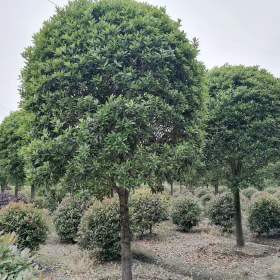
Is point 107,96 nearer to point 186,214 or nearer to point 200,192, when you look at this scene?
point 186,214

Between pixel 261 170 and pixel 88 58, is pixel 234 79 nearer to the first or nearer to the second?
pixel 261 170

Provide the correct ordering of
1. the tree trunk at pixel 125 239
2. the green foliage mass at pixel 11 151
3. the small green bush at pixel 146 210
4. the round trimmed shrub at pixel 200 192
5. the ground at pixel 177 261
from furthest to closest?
the round trimmed shrub at pixel 200 192
the green foliage mass at pixel 11 151
the small green bush at pixel 146 210
the ground at pixel 177 261
the tree trunk at pixel 125 239

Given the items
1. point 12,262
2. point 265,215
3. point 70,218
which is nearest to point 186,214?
point 265,215

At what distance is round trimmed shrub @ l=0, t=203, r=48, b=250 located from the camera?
7352mm

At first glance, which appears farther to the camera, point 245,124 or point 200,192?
point 200,192

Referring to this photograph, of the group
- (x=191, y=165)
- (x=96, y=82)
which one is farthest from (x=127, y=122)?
(x=191, y=165)

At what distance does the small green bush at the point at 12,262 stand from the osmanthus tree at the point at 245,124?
599 cm

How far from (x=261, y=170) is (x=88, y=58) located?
17.7ft

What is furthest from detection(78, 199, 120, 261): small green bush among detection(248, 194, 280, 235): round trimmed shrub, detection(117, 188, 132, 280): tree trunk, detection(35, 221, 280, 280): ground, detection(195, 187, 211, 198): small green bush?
detection(195, 187, 211, 198): small green bush

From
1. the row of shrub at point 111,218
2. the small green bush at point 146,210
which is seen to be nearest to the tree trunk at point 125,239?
the row of shrub at point 111,218

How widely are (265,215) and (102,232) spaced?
590 cm

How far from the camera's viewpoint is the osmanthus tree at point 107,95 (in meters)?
4.20

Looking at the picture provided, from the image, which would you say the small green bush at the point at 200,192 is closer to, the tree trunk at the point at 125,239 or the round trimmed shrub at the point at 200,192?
the round trimmed shrub at the point at 200,192

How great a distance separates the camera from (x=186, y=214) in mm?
11336
